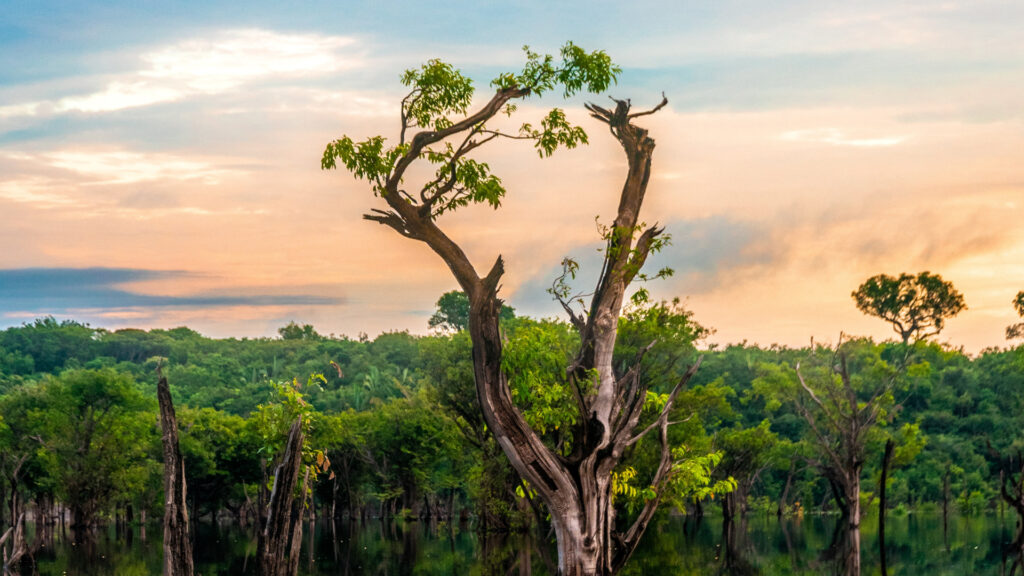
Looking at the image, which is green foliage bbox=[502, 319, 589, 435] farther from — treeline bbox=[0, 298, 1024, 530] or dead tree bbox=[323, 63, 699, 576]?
treeline bbox=[0, 298, 1024, 530]

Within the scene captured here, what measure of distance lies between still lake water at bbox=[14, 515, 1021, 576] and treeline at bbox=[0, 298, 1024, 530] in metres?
3.74

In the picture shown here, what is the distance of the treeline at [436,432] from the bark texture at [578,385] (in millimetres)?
23291

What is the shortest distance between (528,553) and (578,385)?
89.3 ft

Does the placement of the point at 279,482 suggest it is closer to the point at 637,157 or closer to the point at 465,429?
the point at 637,157

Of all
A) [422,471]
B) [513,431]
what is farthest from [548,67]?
[422,471]

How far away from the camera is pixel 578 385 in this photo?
20.4 meters

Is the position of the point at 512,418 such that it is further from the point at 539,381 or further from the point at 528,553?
the point at 528,553

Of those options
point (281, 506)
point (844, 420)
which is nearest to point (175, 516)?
point (281, 506)

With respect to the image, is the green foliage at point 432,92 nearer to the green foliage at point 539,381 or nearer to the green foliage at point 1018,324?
the green foliage at point 539,381

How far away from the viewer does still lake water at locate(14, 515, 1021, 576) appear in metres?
38.4

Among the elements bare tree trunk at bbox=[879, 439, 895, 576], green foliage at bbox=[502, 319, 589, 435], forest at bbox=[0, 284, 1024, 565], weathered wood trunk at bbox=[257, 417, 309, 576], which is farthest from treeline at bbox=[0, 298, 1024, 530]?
weathered wood trunk at bbox=[257, 417, 309, 576]

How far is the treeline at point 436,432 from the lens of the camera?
205ft

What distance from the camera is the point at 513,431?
18.8 m

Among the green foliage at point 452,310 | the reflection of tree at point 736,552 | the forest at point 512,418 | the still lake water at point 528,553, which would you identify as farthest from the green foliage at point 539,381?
the green foliage at point 452,310
